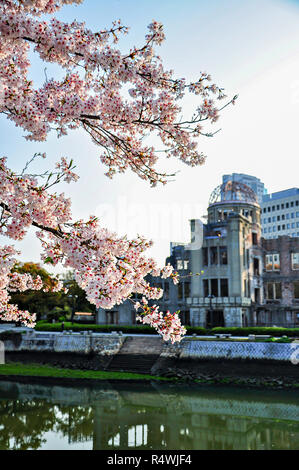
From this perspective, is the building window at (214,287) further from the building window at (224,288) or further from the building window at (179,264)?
the building window at (179,264)

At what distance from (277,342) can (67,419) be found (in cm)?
1701

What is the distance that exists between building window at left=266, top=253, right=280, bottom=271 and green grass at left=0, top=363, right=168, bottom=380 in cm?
2333

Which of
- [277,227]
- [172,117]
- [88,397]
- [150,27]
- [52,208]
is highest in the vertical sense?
[277,227]

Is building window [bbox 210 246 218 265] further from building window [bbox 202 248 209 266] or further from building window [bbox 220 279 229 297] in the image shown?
building window [bbox 220 279 229 297]

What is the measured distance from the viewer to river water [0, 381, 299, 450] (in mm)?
18609

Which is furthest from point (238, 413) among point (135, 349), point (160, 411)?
point (135, 349)

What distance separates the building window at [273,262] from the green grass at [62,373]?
2333 centimetres

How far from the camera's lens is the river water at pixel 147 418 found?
18.6 m

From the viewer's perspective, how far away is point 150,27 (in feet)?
28.9

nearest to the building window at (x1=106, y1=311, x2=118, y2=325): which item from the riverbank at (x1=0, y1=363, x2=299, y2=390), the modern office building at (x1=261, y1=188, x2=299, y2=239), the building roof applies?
the riverbank at (x1=0, y1=363, x2=299, y2=390)

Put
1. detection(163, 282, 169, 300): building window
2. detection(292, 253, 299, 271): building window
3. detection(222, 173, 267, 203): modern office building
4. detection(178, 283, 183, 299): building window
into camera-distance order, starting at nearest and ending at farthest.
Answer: detection(292, 253, 299, 271): building window, detection(178, 283, 183, 299): building window, detection(163, 282, 169, 300): building window, detection(222, 173, 267, 203): modern office building

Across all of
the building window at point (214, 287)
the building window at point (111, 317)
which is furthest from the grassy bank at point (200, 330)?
the building window at point (111, 317)
